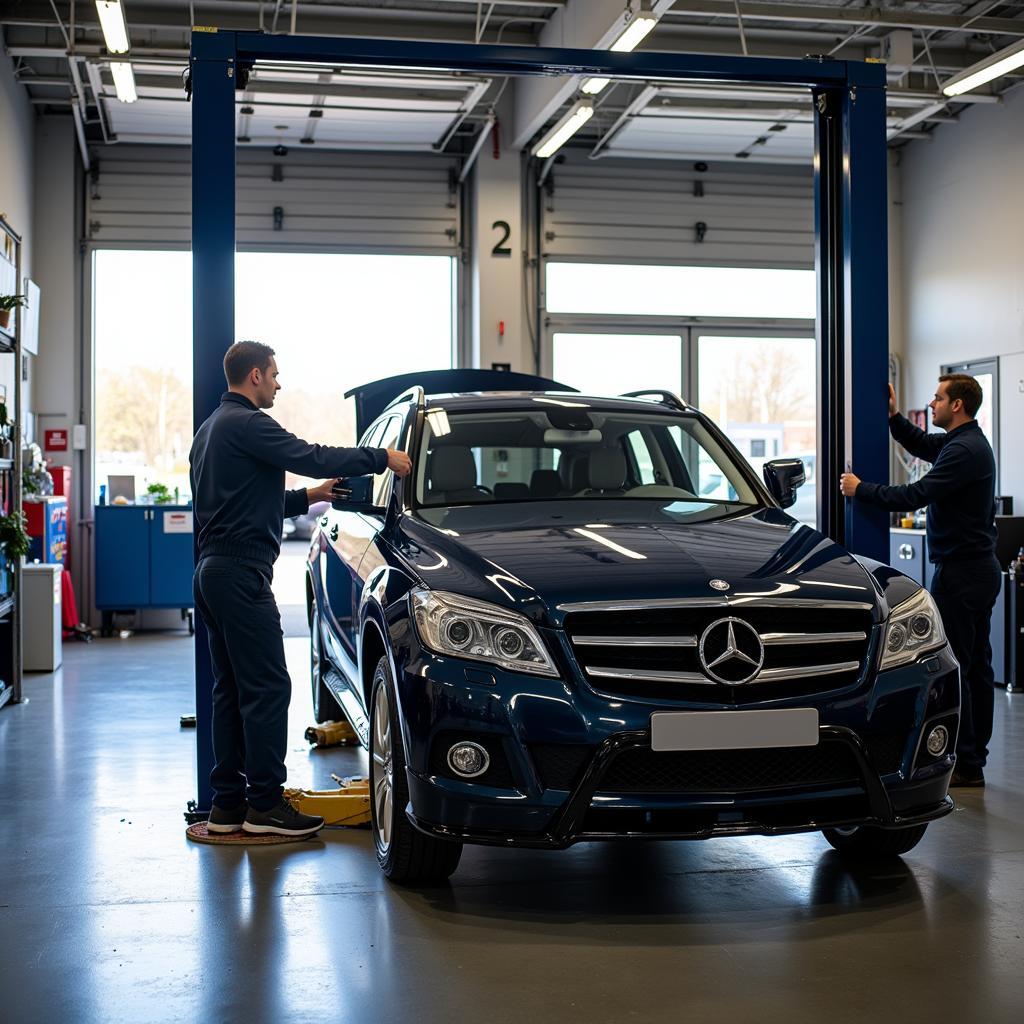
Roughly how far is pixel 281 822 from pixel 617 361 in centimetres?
931

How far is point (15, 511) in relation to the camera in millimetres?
7652

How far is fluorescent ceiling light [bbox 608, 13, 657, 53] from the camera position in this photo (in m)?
7.93

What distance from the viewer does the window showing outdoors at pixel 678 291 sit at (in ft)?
42.4

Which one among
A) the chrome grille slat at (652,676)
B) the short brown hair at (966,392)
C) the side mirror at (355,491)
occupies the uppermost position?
the short brown hair at (966,392)

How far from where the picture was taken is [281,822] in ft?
14.5

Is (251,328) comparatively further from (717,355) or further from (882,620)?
(882,620)

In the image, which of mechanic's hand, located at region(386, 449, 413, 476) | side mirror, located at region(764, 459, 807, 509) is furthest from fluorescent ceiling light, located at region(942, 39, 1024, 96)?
mechanic's hand, located at region(386, 449, 413, 476)

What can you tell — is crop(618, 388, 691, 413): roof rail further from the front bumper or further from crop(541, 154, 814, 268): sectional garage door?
crop(541, 154, 814, 268): sectional garage door

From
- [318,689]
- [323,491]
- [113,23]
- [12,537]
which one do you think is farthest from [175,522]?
[323,491]

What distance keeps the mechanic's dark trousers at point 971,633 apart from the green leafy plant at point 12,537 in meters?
5.08

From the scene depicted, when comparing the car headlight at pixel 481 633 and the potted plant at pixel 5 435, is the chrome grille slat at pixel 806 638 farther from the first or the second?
the potted plant at pixel 5 435

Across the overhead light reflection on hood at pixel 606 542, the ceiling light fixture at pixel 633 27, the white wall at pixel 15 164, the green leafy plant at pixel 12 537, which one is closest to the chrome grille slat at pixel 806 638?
the overhead light reflection on hood at pixel 606 542

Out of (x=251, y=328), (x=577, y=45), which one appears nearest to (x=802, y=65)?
(x=577, y=45)

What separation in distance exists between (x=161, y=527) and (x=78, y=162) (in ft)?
12.1
